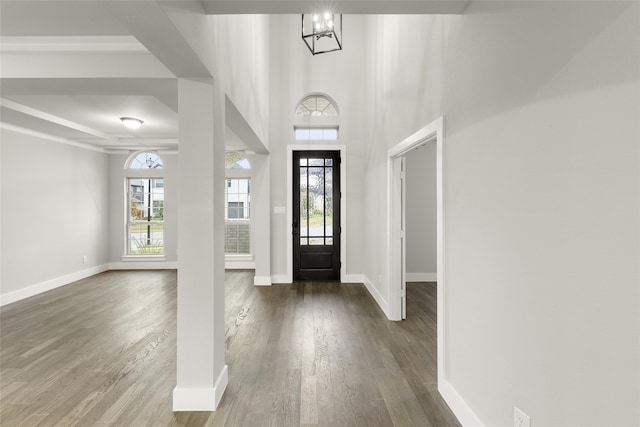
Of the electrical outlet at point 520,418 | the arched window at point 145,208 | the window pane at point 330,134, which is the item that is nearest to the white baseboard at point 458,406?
the electrical outlet at point 520,418

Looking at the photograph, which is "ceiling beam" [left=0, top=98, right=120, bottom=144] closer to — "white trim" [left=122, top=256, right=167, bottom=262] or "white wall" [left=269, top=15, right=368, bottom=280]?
"white trim" [left=122, top=256, right=167, bottom=262]

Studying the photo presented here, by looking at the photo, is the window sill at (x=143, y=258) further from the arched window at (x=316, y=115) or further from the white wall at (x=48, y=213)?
the arched window at (x=316, y=115)

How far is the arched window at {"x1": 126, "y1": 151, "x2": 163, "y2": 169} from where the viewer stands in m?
7.13

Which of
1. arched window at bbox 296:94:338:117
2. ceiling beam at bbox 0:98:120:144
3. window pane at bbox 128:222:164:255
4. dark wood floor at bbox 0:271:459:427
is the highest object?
arched window at bbox 296:94:338:117

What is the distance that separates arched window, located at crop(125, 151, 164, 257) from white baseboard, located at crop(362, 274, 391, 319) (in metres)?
4.68

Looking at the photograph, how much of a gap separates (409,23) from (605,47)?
253cm

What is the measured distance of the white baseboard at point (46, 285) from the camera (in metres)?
4.69

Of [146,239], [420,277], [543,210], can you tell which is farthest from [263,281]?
[543,210]

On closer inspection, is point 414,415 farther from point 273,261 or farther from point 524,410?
point 273,261

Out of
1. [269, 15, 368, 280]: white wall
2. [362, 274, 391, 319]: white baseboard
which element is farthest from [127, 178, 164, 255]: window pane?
[362, 274, 391, 319]: white baseboard

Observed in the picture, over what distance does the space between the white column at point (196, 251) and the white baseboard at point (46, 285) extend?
4.37 metres

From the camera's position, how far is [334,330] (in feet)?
11.7

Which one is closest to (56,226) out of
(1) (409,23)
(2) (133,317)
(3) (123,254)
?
(3) (123,254)

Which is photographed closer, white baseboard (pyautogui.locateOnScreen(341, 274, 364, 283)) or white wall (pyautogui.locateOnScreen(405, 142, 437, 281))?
white baseboard (pyautogui.locateOnScreen(341, 274, 364, 283))
